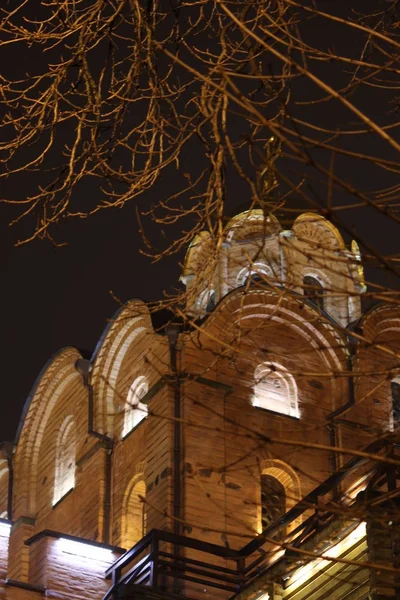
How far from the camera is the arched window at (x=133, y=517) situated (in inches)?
1055

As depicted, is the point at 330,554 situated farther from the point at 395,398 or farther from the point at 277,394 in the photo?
the point at 395,398

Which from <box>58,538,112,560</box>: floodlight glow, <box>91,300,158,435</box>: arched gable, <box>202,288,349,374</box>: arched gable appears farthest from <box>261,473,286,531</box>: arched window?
<box>91,300,158,435</box>: arched gable

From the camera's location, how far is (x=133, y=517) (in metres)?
27.2

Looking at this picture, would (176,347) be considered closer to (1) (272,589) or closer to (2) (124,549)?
(2) (124,549)

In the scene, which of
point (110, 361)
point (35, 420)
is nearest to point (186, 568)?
point (110, 361)

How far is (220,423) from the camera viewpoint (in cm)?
2569

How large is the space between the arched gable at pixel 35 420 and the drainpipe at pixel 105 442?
2.43 feet

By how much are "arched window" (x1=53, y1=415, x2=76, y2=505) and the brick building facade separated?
0.04 metres

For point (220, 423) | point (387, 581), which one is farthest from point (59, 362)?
point (387, 581)

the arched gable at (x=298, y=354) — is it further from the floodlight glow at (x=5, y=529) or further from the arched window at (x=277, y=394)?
the floodlight glow at (x=5, y=529)

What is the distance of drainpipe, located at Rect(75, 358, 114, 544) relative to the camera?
89.9ft

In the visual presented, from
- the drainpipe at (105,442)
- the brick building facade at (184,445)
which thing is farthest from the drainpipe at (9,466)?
the drainpipe at (105,442)

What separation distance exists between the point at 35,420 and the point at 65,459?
1.53 metres

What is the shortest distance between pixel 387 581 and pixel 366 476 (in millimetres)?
1645
